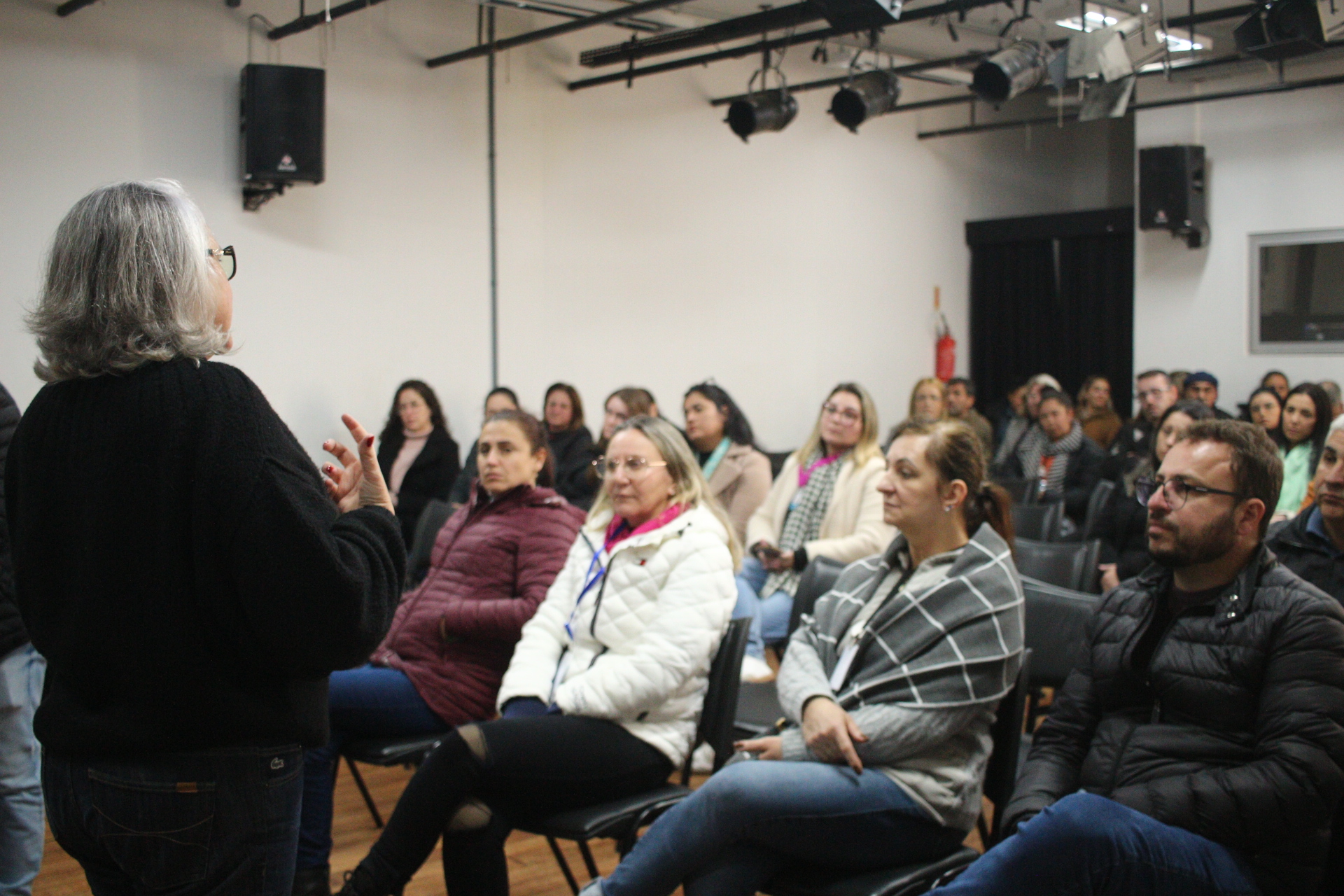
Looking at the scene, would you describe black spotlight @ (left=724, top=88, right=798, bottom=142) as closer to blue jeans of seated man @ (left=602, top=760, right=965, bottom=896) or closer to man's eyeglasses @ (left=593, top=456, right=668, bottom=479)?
man's eyeglasses @ (left=593, top=456, right=668, bottom=479)

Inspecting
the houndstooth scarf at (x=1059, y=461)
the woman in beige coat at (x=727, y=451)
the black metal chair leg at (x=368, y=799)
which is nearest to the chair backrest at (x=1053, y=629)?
the black metal chair leg at (x=368, y=799)

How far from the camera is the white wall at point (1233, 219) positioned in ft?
29.9

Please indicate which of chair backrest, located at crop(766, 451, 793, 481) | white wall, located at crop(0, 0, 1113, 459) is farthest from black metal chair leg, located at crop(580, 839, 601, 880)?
chair backrest, located at crop(766, 451, 793, 481)

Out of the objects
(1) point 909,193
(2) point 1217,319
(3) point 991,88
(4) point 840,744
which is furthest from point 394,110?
(2) point 1217,319

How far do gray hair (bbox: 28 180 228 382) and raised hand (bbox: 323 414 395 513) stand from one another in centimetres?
21

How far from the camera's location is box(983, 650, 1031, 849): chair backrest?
2293mm

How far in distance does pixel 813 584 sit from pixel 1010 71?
3.61 metres

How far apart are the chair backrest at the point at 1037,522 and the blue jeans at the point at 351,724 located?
8.91ft

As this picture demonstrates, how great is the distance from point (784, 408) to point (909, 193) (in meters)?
2.41

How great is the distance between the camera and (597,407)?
308 inches

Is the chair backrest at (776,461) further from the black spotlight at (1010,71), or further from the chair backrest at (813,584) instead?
the chair backrest at (813,584)

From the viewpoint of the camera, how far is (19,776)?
2.37 meters

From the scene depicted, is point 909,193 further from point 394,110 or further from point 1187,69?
point 394,110

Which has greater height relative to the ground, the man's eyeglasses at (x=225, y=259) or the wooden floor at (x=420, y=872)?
the man's eyeglasses at (x=225, y=259)
